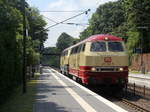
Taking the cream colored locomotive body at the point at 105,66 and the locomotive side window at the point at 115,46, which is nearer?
Answer: the cream colored locomotive body at the point at 105,66

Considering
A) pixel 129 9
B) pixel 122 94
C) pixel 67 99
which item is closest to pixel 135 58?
pixel 129 9

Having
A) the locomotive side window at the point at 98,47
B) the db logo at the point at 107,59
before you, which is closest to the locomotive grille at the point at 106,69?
the db logo at the point at 107,59

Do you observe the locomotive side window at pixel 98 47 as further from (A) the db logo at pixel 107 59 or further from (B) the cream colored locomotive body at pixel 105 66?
(A) the db logo at pixel 107 59

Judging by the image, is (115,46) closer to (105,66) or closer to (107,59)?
(107,59)

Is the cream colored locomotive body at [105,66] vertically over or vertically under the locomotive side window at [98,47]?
under

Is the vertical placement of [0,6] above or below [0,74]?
above

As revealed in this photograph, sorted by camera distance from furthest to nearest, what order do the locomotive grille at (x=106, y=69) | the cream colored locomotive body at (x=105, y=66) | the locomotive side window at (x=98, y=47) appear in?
the locomotive side window at (x=98, y=47) → the locomotive grille at (x=106, y=69) → the cream colored locomotive body at (x=105, y=66)

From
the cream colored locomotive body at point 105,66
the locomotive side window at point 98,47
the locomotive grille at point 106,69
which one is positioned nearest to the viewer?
the cream colored locomotive body at point 105,66

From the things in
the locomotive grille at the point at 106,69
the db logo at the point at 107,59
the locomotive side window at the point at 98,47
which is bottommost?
the locomotive grille at the point at 106,69

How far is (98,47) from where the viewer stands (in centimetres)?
2523

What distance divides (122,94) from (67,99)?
27.1 feet

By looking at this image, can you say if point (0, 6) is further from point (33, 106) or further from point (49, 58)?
point (49, 58)

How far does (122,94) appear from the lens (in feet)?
86.4

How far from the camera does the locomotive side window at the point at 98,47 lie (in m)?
25.0
